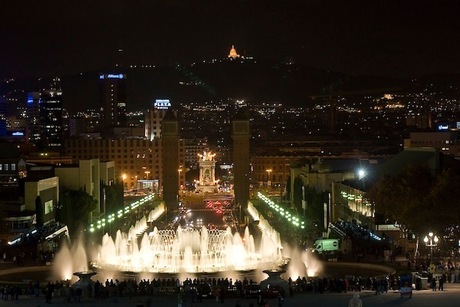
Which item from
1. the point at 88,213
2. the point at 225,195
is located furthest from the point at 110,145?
the point at 88,213

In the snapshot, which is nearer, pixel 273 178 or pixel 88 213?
pixel 88 213

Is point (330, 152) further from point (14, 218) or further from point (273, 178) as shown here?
point (14, 218)

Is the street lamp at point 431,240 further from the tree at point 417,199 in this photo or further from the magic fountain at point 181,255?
the magic fountain at point 181,255

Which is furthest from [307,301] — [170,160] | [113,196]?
[170,160]

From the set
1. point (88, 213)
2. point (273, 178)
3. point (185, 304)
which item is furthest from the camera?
point (273, 178)

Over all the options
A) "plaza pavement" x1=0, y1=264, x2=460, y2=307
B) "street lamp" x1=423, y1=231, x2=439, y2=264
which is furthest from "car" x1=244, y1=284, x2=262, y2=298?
"street lamp" x1=423, y1=231, x2=439, y2=264

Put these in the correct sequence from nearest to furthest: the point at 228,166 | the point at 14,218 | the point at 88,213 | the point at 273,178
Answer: the point at 14,218 < the point at 88,213 < the point at 273,178 < the point at 228,166
